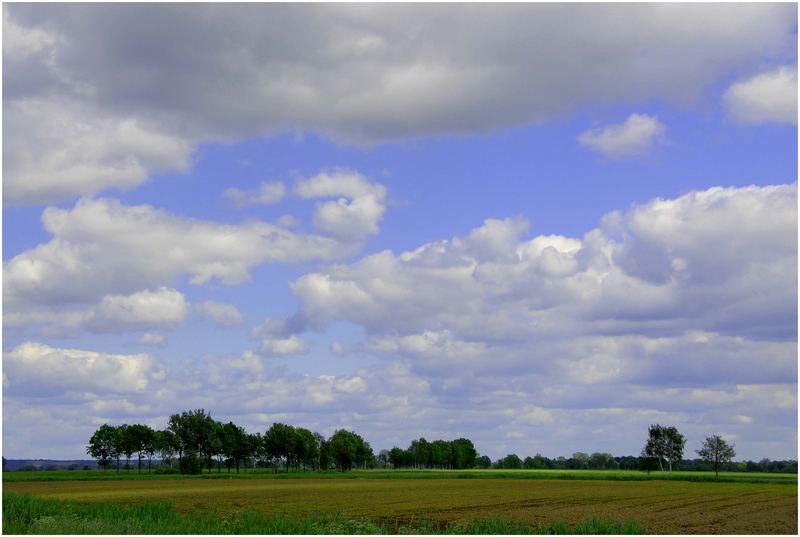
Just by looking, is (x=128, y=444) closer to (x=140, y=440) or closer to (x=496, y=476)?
(x=140, y=440)

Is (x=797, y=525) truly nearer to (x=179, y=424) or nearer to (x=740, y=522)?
(x=740, y=522)

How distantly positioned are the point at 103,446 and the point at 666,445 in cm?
13410

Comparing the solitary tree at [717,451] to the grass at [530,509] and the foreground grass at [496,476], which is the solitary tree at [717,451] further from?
the grass at [530,509]

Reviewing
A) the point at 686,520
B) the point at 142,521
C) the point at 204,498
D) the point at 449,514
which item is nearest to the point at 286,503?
the point at 204,498

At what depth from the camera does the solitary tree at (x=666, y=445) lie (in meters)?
182

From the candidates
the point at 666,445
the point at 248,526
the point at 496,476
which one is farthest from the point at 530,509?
the point at 666,445

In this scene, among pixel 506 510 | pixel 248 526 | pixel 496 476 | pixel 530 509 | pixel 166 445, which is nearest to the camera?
pixel 248 526

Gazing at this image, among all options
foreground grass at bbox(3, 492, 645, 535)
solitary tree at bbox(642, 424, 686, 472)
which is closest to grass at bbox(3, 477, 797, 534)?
foreground grass at bbox(3, 492, 645, 535)

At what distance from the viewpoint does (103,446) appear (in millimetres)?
191500

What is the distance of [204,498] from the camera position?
236 ft

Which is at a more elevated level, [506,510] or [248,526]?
[248,526]

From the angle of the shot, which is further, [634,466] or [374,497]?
[634,466]

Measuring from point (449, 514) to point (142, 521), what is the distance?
855 inches

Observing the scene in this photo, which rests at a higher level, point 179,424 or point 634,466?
point 179,424
